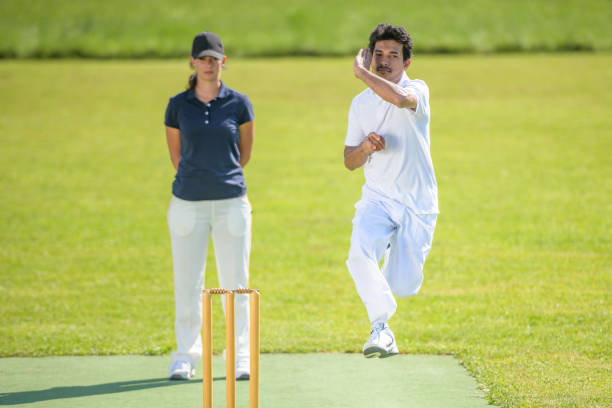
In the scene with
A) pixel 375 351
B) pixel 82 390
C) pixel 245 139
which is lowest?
pixel 82 390

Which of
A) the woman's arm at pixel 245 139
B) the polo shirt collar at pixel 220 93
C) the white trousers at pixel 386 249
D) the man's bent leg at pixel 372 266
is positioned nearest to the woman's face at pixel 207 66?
the polo shirt collar at pixel 220 93

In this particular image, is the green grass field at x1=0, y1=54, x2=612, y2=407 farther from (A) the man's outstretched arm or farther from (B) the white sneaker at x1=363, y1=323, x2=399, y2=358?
(A) the man's outstretched arm

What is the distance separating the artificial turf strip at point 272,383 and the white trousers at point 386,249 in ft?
2.97

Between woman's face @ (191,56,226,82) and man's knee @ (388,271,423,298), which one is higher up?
woman's face @ (191,56,226,82)

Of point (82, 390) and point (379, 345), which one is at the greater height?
point (379, 345)

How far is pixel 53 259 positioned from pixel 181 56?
83.1 feet

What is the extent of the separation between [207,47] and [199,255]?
5.23 ft

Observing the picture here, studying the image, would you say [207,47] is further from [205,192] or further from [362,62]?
[362,62]

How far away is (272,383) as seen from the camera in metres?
7.02

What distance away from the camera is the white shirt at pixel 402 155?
20.4 feet

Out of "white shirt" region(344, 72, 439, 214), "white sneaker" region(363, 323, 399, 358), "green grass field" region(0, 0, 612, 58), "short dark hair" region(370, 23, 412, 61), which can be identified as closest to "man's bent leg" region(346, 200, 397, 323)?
"white sneaker" region(363, 323, 399, 358)

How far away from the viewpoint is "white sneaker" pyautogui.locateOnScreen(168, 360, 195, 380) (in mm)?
7105

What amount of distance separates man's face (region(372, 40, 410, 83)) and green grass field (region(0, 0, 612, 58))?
30710mm

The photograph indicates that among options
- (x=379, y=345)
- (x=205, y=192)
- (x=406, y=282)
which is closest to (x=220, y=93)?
(x=205, y=192)
